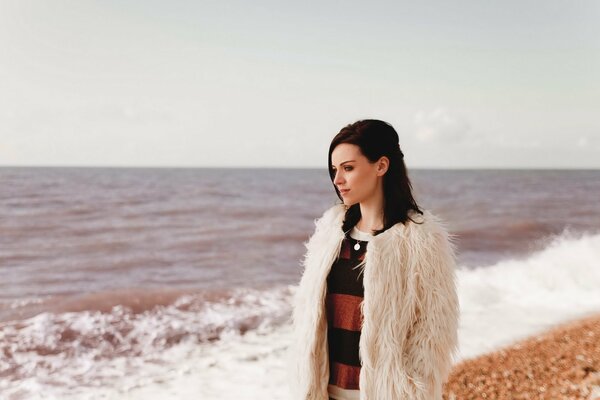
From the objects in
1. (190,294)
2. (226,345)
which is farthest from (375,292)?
(190,294)

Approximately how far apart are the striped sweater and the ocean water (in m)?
0.46

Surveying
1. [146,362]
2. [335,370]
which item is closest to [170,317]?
[146,362]

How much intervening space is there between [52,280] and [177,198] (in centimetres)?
1873

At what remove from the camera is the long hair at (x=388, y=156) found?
2.08 m

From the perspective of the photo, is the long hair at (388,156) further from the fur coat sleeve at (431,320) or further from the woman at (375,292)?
the fur coat sleeve at (431,320)

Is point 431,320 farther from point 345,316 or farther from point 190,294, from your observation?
point 190,294

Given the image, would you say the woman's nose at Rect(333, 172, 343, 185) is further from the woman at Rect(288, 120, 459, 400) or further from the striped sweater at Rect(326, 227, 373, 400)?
the striped sweater at Rect(326, 227, 373, 400)

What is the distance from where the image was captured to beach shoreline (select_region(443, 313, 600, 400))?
4.23 m

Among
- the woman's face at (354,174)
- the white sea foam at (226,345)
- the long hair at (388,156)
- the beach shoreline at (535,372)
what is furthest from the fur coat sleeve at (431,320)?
the white sea foam at (226,345)

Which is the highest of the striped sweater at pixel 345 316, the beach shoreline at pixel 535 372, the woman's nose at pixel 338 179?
the woman's nose at pixel 338 179

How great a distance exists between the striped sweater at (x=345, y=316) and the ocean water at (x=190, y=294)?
0.46 m

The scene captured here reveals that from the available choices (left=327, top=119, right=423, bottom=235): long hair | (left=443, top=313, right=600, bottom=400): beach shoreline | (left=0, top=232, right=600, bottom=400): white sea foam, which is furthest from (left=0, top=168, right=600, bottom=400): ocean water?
(left=443, top=313, right=600, bottom=400): beach shoreline

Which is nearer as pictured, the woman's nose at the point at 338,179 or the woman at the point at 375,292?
the woman at the point at 375,292

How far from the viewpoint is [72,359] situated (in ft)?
20.7
